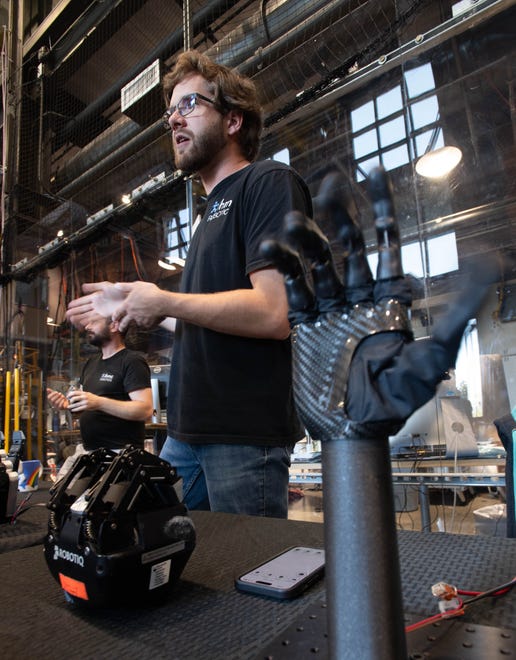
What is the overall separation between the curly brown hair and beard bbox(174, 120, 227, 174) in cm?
7

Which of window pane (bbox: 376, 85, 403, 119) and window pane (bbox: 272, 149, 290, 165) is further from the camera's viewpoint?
window pane (bbox: 272, 149, 290, 165)

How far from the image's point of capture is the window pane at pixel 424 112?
2.03 meters

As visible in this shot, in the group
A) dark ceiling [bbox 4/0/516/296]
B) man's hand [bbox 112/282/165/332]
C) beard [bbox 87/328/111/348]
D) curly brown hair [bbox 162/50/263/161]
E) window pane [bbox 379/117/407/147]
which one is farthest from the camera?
window pane [bbox 379/117/407/147]

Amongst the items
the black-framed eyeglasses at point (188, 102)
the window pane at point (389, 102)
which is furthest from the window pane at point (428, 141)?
the black-framed eyeglasses at point (188, 102)

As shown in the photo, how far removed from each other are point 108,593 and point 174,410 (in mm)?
488

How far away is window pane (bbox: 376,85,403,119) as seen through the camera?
2.10m

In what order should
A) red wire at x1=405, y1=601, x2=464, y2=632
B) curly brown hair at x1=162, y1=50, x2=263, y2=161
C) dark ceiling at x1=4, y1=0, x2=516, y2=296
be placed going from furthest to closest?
dark ceiling at x1=4, y1=0, x2=516, y2=296 → curly brown hair at x1=162, y1=50, x2=263, y2=161 → red wire at x1=405, y1=601, x2=464, y2=632

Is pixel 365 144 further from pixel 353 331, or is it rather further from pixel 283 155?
pixel 353 331

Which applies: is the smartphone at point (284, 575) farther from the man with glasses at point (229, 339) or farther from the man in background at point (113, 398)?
the man in background at point (113, 398)

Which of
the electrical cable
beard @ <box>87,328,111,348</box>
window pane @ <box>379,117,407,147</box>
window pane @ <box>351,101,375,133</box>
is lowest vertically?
the electrical cable

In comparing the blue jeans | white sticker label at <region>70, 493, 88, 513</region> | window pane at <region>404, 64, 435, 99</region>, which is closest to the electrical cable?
white sticker label at <region>70, 493, 88, 513</region>

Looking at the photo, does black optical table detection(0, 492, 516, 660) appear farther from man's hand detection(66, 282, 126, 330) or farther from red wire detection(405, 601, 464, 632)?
man's hand detection(66, 282, 126, 330)

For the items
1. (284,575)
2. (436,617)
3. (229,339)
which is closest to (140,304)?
(229,339)

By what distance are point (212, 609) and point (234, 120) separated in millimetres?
933
